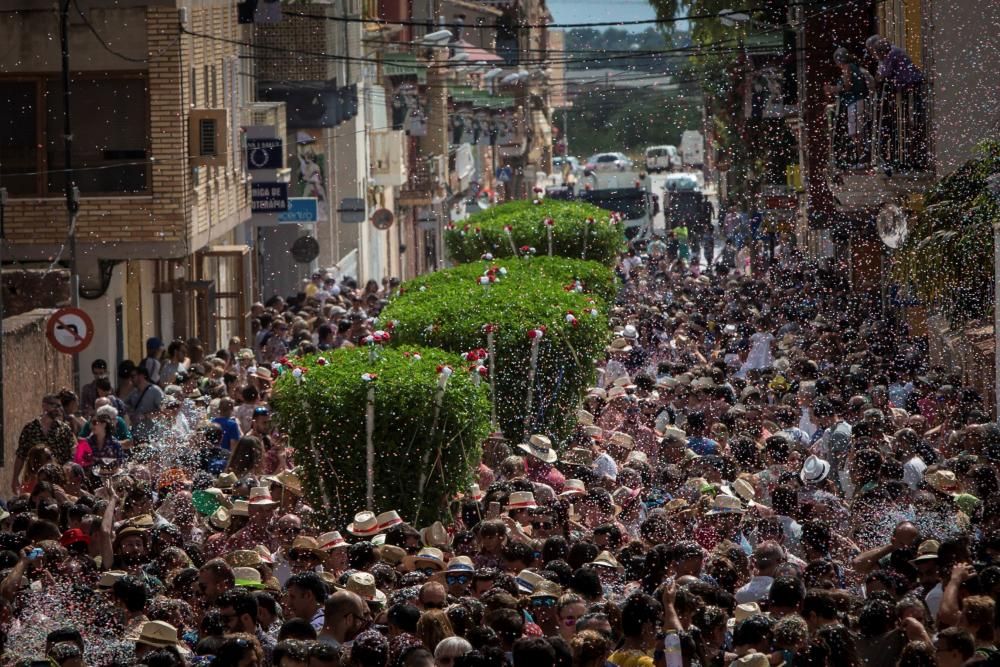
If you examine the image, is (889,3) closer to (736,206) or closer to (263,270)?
(263,270)

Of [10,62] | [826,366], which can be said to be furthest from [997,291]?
[10,62]

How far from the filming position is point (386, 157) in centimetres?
5197

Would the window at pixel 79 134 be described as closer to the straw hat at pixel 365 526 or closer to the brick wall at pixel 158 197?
the brick wall at pixel 158 197

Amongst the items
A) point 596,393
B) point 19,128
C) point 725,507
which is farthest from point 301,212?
point 725,507

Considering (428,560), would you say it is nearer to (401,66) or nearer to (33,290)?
(33,290)

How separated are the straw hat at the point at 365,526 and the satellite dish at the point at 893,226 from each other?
476 inches

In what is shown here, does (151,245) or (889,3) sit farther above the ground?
(889,3)

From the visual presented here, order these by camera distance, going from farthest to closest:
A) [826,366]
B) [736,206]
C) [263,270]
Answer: [736,206] < [263,270] < [826,366]

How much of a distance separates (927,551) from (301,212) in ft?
89.1

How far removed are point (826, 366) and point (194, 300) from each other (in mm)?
13563

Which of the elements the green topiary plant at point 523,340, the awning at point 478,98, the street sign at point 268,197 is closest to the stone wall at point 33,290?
the green topiary plant at point 523,340

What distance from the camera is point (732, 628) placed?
9.19m

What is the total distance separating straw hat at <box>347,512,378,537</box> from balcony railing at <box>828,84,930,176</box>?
1461 centimetres

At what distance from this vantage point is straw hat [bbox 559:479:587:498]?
12.9m
